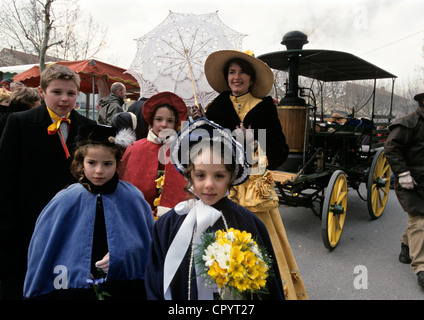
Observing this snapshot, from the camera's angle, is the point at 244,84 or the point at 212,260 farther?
the point at 244,84

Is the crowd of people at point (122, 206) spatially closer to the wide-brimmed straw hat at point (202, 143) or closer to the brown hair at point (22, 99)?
the wide-brimmed straw hat at point (202, 143)

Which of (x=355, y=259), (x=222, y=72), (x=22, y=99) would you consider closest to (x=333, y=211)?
(x=355, y=259)

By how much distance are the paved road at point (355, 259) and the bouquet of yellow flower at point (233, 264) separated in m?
2.17

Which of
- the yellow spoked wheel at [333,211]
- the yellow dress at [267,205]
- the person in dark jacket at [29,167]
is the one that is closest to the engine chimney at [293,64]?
the yellow spoked wheel at [333,211]

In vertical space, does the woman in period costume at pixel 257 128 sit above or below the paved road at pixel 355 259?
above

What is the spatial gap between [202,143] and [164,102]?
1.01 meters

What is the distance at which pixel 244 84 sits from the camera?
2.52 m

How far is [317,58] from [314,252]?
2.92 m

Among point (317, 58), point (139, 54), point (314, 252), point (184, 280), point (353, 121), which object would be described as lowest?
point (314, 252)

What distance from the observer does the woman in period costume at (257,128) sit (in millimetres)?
2297
